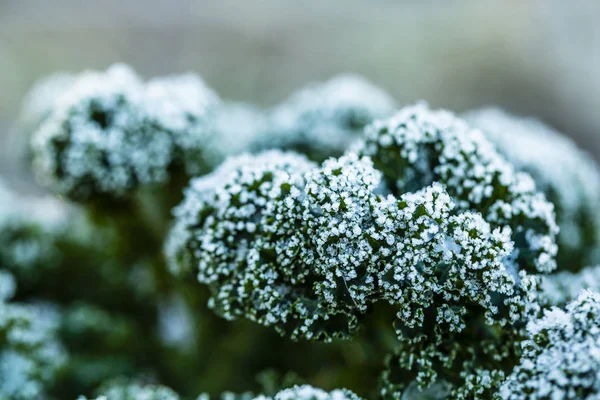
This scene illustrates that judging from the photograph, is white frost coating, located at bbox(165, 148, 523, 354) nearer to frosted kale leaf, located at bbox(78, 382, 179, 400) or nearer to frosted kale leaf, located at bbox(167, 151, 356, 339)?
frosted kale leaf, located at bbox(167, 151, 356, 339)

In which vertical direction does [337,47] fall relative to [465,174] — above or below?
above

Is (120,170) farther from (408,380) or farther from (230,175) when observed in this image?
(408,380)

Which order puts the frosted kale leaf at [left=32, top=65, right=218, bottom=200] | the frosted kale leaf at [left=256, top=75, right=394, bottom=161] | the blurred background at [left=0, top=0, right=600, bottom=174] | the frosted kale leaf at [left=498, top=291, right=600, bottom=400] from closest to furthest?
the frosted kale leaf at [left=498, top=291, right=600, bottom=400], the frosted kale leaf at [left=32, top=65, right=218, bottom=200], the frosted kale leaf at [left=256, top=75, right=394, bottom=161], the blurred background at [left=0, top=0, right=600, bottom=174]

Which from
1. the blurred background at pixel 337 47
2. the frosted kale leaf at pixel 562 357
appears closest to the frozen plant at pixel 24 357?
the frosted kale leaf at pixel 562 357

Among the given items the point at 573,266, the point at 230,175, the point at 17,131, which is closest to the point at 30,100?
the point at 17,131

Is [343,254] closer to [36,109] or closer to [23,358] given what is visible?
[23,358]

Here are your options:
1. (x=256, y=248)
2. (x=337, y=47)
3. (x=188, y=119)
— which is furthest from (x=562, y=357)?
(x=337, y=47)

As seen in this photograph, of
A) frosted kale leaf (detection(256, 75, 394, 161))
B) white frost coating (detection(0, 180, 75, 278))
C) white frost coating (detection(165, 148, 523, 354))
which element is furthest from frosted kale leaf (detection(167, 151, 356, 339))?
white frost coating (detection(0, 180, 75, 278))
